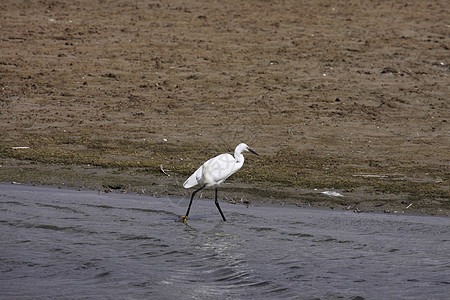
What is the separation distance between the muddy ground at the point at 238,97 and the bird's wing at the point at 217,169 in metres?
0.73

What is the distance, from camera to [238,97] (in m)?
12.6

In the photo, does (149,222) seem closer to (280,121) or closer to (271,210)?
(271,210)

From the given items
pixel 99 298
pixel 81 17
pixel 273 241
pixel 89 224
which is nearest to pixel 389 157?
pixel 273 241

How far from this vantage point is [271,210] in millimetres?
7879

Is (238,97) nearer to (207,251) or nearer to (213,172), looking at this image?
(213,172)

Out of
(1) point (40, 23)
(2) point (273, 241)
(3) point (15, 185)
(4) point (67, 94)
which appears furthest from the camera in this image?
(1) point (40, 23)

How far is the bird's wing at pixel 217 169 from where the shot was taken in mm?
7613

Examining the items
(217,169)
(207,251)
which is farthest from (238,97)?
(207,251)

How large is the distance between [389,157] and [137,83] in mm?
5397

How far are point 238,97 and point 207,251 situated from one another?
246 inches

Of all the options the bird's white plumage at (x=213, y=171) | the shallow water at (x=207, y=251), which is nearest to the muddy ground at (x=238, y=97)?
the shallow water at (x=207, y=251)

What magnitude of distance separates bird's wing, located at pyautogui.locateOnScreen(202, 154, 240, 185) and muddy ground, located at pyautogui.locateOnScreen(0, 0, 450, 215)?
731 mm

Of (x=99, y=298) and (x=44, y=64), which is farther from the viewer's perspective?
(x=44, y=64)

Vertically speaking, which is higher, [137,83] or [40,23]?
[40,23]
